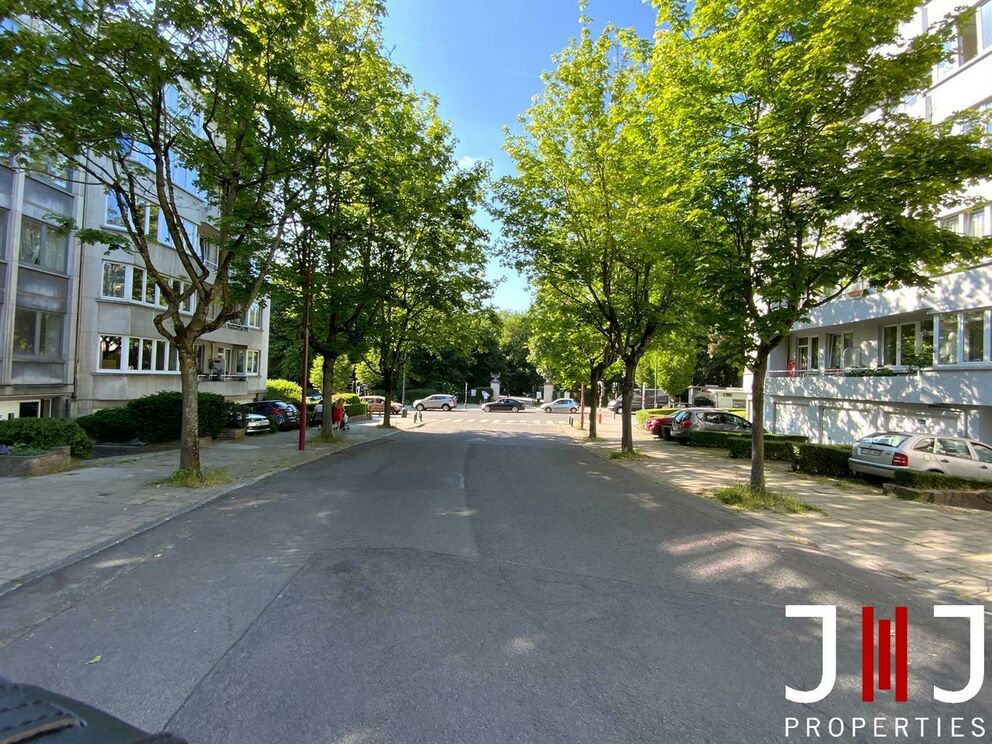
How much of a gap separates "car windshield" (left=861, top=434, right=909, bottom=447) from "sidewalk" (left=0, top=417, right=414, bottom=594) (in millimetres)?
13759

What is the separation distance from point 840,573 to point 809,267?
499 cm

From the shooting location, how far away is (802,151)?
8805 millimetres

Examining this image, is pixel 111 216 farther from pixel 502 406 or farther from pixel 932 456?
A: pixel 502 406

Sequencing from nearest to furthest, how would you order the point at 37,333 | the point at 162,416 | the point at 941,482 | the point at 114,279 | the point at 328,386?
the point at 941,482, the point at 162,416, the point at 37,333, the point at 328,386, the point at 114,279

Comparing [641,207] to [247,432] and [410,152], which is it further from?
[247,432]

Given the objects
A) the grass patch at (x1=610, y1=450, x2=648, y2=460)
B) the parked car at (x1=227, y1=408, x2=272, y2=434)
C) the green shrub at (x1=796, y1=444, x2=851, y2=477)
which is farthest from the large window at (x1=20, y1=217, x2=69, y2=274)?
the green shrub at (x1=796, y1=444, x2=851, y2=477)

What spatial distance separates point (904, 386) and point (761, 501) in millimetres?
11829

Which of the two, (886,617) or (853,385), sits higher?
(853,385)

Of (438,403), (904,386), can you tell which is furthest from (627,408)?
(438,403)

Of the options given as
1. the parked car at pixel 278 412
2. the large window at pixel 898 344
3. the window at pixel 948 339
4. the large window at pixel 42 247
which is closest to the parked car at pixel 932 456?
the window at pixel 948 339

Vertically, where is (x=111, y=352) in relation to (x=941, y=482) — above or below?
above

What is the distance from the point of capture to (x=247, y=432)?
71.7 feet

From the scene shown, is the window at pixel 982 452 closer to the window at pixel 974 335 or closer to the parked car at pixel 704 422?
the window at pixel 974 335

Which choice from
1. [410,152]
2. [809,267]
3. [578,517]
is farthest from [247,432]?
[809,267]
